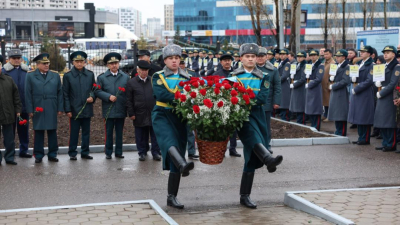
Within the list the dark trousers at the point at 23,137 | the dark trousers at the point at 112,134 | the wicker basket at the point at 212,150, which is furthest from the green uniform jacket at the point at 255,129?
the dark trousers at the point at 23,137

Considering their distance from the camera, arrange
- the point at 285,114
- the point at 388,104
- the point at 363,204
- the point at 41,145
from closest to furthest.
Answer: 1. the point at 363,204
2. the point at 41,145
3. the point at 388,104
4. the point at 285,114

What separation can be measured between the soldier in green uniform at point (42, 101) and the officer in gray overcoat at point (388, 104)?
6.65 metres

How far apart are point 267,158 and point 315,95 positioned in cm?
926

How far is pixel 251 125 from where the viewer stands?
800 centimetres

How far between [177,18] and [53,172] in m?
110

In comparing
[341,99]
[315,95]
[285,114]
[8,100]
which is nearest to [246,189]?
[8,100]

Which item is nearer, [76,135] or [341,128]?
[76,135]

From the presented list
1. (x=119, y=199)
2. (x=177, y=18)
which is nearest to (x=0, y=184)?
(x=119, y=199)

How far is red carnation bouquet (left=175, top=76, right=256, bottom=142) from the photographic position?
292 inches

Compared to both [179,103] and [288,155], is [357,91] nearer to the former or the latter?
[288,155]

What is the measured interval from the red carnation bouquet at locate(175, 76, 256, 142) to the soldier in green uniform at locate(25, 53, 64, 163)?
4585 mm

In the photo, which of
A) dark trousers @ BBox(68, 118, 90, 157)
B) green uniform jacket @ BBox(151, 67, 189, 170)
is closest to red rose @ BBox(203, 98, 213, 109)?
green uniform jacket @ BBox(151, 67, 189, 170)

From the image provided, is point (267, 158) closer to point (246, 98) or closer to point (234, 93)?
point (246, 98)

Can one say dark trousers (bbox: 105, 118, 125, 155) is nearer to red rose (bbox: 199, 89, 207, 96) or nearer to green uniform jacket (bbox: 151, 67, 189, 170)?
green uniform jacket (bbox: 151, 67, 189, 170)
